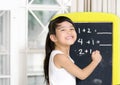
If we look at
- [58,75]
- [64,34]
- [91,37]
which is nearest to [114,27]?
[91,37]

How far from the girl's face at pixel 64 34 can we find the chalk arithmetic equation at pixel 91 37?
0.25 metres

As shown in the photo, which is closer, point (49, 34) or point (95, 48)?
point (49, 34)

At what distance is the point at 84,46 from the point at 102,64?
16 centimetres

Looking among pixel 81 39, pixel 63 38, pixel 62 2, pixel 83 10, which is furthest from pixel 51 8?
pixel 63 38

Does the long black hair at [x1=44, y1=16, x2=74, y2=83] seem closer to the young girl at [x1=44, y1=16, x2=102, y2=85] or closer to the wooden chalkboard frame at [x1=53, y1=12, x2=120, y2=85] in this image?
the young girl at [x1=44, y1=16, x2=102, y2=85]

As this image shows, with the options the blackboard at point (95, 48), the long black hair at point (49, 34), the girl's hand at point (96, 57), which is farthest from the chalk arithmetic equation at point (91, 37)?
the long black hair at point (49, 34)

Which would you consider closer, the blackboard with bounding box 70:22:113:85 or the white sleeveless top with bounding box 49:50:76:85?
the white sleeveless top with bounding box 49:50:76:85

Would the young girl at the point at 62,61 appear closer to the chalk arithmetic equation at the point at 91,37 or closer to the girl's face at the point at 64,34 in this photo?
the girl's face at the point at 64,34

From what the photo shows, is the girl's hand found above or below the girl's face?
below

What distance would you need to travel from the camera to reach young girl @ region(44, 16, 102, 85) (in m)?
1.61

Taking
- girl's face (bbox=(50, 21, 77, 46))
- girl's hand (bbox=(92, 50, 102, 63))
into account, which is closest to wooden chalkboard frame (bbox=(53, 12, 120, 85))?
girl's hand (bbox=(92, 50, 102, 63))

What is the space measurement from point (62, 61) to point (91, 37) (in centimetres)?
36

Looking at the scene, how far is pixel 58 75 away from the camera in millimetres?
1626

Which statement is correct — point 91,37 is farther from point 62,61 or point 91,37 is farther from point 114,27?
point 62,61
